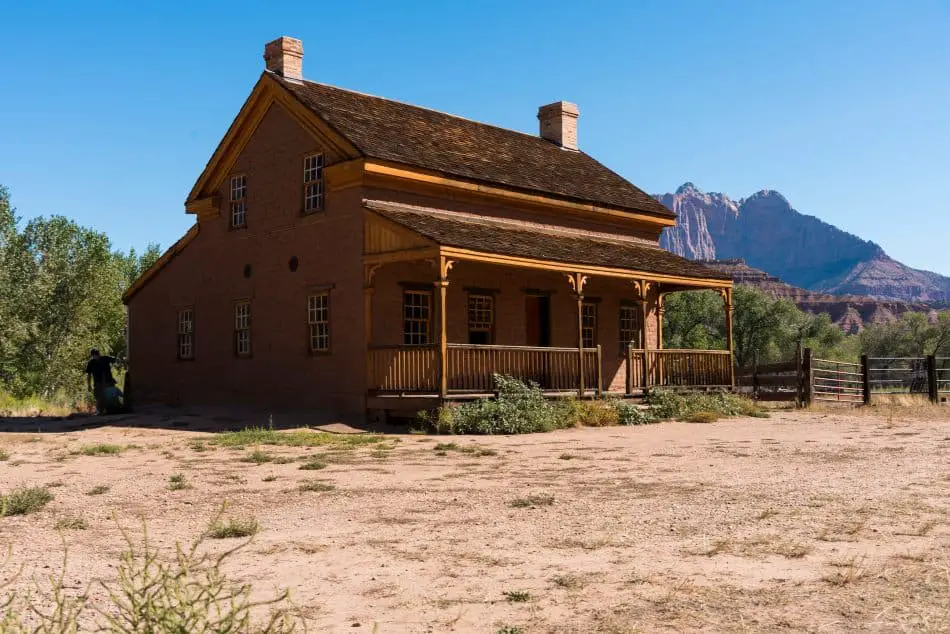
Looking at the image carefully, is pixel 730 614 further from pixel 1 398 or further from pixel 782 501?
pixel 1 398

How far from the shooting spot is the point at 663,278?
22859 millimetres

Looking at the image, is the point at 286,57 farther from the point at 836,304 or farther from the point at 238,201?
the point at 836,304

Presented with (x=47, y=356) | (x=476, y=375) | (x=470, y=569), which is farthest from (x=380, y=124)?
(x=47, y=356)

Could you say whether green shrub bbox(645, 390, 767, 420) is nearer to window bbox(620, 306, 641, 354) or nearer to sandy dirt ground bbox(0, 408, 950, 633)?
window bbox(620, 306, 641, 354)

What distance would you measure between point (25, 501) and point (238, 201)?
15488mm

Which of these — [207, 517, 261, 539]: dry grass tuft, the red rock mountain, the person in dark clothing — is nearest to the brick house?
the person in dark clothing

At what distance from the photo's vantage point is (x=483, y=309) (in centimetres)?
2184

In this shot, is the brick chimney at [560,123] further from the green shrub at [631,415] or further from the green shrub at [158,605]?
the green shrub at [158,605]

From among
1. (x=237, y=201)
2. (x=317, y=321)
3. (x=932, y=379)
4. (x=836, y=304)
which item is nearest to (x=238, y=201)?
(x=237, y=201)

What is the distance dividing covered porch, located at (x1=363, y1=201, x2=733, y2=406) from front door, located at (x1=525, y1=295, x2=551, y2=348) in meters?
0.03

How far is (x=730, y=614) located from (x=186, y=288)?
71.3 ft

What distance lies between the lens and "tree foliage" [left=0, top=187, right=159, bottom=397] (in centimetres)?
3891

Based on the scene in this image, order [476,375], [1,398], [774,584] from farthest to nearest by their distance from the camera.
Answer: [1,398] < [476,375] < [774,584]

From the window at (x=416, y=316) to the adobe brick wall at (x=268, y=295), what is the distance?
122cm
